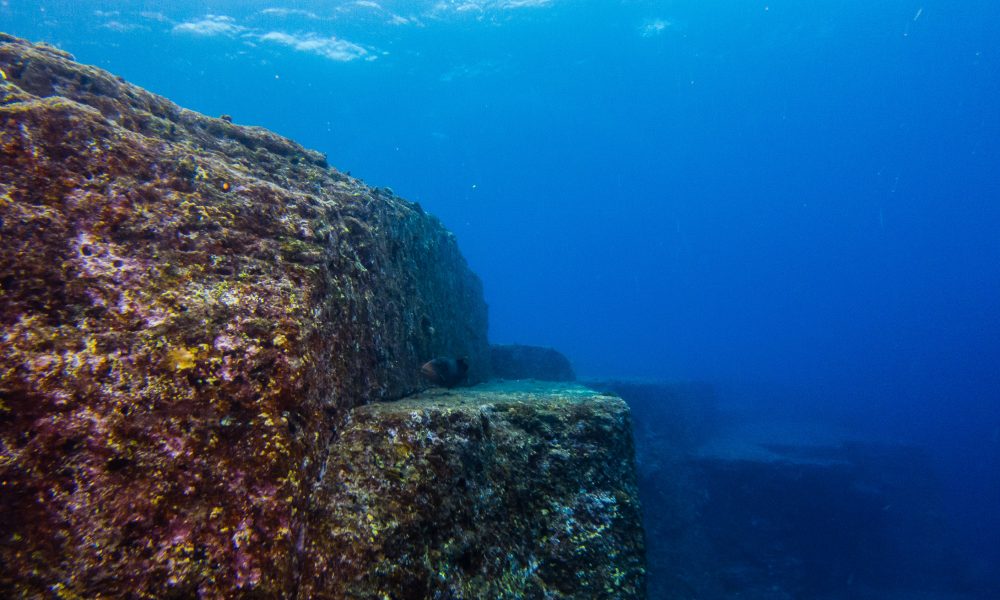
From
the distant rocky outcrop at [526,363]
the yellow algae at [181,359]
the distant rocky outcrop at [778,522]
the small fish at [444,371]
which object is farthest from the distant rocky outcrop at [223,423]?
the distant rocky outcrop at [778,522]

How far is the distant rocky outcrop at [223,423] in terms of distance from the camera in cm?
214

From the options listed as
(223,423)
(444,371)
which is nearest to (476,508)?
(223,423)

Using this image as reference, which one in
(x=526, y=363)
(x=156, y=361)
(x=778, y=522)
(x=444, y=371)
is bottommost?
(x=778, y=522)

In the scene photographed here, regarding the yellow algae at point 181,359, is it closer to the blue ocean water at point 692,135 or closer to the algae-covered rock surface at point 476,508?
the algae-covered rock surface at point 476,508

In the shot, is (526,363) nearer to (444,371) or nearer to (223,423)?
(444,371)

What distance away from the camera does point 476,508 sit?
11.0 ft

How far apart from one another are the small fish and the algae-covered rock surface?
2.02 m

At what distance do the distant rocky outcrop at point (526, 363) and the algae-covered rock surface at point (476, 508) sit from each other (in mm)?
11619

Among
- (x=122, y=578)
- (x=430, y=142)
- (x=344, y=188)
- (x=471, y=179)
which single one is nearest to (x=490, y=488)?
(x=122, y=578)

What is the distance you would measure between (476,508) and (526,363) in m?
14.3

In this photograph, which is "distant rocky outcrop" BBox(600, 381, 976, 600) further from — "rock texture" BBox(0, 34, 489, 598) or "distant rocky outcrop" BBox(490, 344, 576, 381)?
"rock texture" BBox(0, 34, 489, 598)

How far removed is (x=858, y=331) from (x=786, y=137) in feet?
211

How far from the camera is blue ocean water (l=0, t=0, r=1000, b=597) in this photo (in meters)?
39.1

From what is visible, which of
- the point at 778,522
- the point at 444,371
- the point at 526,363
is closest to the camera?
the point at 444,371
